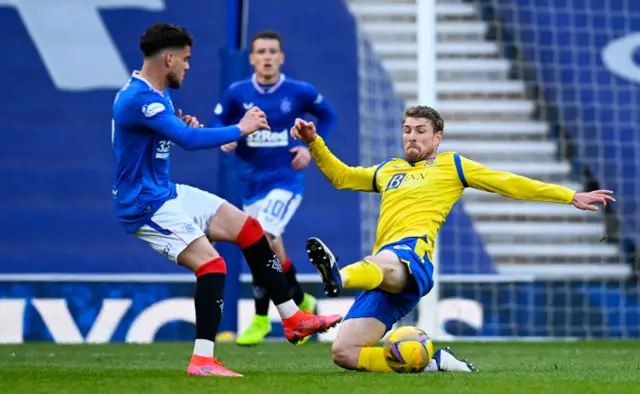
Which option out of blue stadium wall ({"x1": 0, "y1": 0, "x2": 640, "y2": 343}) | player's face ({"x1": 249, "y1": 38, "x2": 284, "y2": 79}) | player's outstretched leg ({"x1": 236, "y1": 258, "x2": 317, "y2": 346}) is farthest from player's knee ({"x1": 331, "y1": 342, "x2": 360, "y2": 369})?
blue stadium wall ({"x1": 0, "y1": 0, "x2": 640, "y2": 343})

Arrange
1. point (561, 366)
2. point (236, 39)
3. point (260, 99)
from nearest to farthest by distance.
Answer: point (561, 366), point (260, 99), point (236, 39)

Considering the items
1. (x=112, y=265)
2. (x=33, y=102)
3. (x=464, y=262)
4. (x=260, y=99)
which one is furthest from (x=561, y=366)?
(x=33, y=102)

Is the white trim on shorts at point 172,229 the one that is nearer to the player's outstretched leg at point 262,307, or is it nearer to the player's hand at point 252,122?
the player's hand at point 252,122

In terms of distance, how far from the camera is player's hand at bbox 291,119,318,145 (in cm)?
608

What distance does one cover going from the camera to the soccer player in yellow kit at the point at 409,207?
18.5 feet

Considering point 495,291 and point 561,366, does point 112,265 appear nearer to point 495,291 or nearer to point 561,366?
point 495,291

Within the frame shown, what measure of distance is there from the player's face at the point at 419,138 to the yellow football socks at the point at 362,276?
82 centimetres

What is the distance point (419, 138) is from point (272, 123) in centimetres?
260

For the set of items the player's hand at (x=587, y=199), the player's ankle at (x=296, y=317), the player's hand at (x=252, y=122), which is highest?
the player's hand at (x=252, y=122)

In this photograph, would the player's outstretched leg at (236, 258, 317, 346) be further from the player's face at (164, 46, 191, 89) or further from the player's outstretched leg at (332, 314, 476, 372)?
the player's face at (164, 46, 191, 89)

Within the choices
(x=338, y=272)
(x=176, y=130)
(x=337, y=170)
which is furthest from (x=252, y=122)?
(x=338, y=272)

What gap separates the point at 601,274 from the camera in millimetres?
12438

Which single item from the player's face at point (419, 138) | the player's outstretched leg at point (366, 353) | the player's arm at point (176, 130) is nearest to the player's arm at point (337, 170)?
the player's face at point (419, 138)

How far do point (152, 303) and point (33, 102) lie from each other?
271cm
